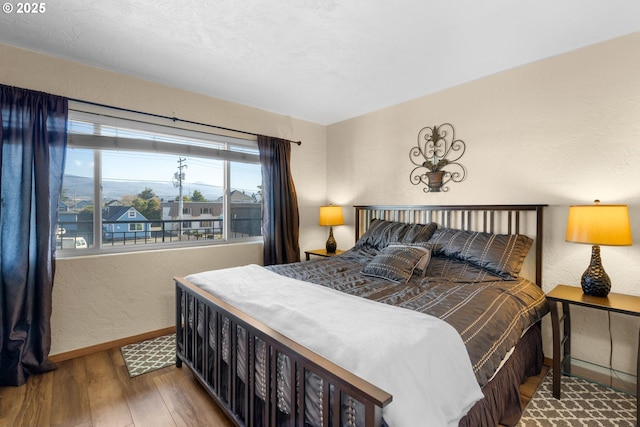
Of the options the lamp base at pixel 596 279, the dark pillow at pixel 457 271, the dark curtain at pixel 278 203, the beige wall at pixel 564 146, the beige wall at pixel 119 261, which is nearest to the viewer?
the lamp base at pixel 596 279

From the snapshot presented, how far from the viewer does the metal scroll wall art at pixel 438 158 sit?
295cm

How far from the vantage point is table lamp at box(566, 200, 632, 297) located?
1828mm

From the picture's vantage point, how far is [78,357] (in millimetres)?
2475

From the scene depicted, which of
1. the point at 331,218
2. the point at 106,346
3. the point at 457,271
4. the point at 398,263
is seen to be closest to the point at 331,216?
the point at 331,218

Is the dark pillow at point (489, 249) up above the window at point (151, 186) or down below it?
below

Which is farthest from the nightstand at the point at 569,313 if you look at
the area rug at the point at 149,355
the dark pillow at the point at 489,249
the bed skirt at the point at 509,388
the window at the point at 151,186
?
the window at the point at 151,186

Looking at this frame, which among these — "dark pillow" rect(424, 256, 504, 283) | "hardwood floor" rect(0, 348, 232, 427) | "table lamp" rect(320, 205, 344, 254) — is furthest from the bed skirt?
"table lamp" rect(320, 205, 344, 254)

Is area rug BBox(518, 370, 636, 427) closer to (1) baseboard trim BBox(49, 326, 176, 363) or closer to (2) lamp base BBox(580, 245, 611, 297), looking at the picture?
(2) lamp base BBox(580, 245, 611, 297)

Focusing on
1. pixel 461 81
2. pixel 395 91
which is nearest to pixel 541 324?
pixel 461 81

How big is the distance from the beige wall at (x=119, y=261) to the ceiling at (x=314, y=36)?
0.43ft

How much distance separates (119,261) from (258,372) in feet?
6.65

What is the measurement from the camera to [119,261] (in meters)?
2.71

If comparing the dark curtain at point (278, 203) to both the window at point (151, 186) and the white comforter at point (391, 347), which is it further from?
the white comforter at point (391, 347)

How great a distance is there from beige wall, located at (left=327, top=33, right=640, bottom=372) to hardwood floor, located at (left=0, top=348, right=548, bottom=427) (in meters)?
0.78
